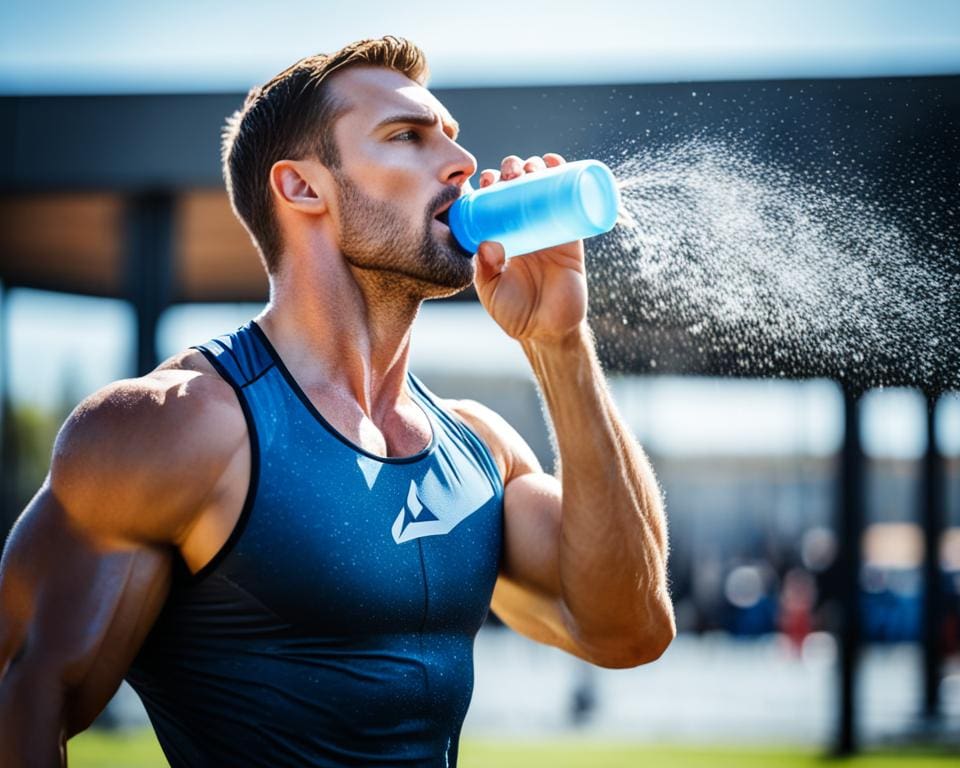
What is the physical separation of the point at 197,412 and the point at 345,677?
53cm

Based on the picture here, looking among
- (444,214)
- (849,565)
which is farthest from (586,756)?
(444,214)

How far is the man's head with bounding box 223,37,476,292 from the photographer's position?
88.7 inches

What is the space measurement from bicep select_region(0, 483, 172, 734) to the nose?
914mm

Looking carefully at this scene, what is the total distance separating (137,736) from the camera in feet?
28.4

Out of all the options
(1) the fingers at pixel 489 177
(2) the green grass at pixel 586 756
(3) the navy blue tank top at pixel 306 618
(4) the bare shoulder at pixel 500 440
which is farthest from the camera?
(2) the green grass at pixel 586 756

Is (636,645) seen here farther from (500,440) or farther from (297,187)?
(297,187)

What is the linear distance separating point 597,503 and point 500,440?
0.37 meters

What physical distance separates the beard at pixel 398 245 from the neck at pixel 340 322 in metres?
0.03

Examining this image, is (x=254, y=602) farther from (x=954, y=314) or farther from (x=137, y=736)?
(x=137, y=736)

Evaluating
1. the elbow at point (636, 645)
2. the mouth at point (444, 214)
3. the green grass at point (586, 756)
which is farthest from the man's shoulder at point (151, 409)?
the green grass at point (586, 756)

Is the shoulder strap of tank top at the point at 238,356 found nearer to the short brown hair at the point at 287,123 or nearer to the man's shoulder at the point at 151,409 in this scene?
the man's shoulder at the point at 151,409

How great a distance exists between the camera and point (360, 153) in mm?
2277

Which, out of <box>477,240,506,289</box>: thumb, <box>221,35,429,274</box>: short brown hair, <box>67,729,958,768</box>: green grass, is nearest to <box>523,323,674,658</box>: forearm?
<box>477,240,506,289</box>: thumb

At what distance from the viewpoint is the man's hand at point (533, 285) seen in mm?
2240
